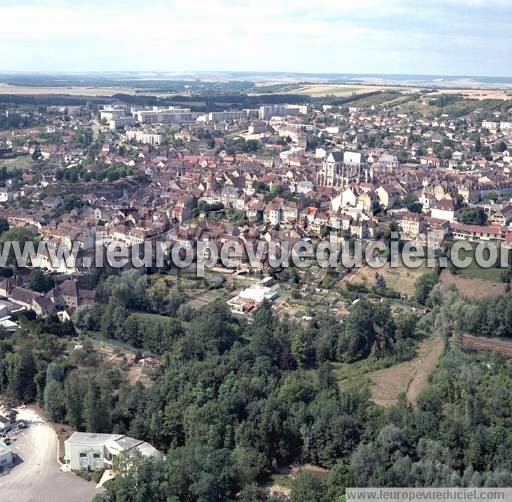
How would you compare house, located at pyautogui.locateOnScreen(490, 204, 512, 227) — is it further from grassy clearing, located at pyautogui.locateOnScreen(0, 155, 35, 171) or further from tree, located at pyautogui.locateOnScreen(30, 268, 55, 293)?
grassy clearing, located at pyautogui.locateOnScreen(0, 155, 35, 171)

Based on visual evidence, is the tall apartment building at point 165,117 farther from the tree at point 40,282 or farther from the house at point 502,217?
the tree at point 40,282

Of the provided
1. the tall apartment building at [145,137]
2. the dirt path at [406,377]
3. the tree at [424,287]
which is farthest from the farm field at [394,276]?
the tall apartment building at [145,137]

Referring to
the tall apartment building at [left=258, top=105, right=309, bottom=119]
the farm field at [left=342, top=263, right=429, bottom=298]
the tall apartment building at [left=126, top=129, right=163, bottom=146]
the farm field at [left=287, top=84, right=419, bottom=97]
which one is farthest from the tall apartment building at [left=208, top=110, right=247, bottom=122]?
the farm field at [left=342, top=263, right=429, bottom=298]

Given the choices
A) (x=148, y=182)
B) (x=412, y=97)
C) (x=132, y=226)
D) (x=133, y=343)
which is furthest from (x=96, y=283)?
(x=412, y=97)

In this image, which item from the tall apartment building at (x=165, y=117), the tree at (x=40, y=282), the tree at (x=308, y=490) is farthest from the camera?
the tall apartment building at (x=165, y=117)

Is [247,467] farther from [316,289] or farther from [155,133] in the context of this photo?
[155,133]

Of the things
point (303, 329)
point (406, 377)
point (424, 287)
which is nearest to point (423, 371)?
point (406, 377)

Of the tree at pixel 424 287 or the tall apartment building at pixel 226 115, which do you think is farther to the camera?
the tall apartment building at pixel 226 115

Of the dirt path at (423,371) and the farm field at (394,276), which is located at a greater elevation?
the farm field at (394,276)
